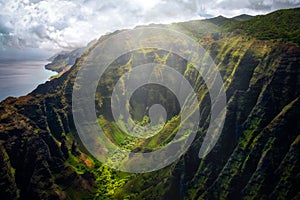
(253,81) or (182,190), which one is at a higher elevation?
(253,81)

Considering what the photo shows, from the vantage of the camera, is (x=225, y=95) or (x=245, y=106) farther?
(x=225, y=95)

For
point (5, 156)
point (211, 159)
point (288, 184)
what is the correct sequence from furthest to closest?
point (5, 156)
point (211, 159)
point (288, 184)

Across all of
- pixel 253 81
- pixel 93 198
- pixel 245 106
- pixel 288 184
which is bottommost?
pixel 93 198

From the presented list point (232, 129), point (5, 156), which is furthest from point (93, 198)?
point (232, 129)

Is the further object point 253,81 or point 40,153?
point 40,153

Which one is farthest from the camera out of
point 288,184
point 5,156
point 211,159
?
point 5,156

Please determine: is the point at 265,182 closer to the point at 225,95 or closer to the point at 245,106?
the point at 245,106

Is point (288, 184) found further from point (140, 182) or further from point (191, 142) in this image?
point (140, 182)

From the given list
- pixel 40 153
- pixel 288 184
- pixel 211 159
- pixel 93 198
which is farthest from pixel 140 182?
pixel 288 184

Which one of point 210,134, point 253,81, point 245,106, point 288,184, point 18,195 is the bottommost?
point 18,195
